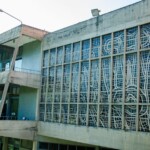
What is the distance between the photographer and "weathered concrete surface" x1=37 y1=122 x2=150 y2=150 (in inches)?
529

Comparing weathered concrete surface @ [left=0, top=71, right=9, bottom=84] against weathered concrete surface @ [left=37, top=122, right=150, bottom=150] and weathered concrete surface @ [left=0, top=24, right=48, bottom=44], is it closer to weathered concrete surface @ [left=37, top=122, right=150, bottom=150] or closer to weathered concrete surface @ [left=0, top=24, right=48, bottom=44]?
weathered concrete surface @ [left=0, top=24, right=48, bottom=44]

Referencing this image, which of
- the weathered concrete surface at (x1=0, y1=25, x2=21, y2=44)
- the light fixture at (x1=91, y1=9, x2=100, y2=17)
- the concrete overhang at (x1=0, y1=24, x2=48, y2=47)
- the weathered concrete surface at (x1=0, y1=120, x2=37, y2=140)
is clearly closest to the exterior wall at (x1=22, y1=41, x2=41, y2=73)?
the concrete overhang at (x1=0, y1=24, x2=48, y2=47)

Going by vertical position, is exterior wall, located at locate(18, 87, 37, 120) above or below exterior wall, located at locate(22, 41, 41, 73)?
below

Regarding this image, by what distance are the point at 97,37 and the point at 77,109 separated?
4058 mm

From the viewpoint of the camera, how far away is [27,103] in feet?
72.6

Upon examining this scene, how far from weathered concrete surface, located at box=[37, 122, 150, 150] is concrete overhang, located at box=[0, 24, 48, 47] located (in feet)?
18.8

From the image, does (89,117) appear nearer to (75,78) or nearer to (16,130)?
(75,78)

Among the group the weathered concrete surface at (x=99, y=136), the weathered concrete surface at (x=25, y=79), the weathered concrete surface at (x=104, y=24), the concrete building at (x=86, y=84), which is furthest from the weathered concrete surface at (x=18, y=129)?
the weathered concrete surface at (x=104, y=24)

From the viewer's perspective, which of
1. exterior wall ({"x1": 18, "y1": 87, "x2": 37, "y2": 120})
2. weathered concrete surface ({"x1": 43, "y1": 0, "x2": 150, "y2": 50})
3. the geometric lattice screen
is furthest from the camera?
exterior wall ({"x1": 18, "y1": 87, "x2": 37, "y2": 120})

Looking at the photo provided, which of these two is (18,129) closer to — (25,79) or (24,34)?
(25,79)

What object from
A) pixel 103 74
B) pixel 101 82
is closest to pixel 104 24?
pixel 103 74

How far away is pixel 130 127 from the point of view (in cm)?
1404

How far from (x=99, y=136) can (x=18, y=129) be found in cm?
603

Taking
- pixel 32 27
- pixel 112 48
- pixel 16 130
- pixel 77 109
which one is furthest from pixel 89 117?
pixel 32 27
